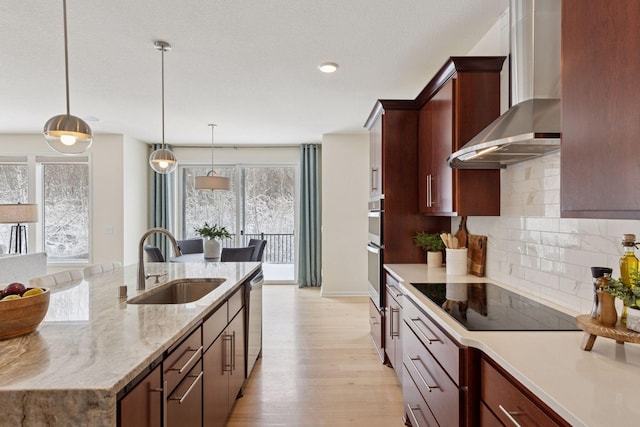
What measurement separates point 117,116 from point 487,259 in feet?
15.2

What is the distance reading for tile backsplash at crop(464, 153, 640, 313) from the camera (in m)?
1.48

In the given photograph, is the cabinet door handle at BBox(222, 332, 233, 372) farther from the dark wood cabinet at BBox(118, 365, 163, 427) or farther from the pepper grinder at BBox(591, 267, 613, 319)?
the pepper grinder at BBox(591, 267, 613, 319)

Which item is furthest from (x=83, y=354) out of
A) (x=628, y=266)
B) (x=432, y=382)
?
(x=628, y=266)

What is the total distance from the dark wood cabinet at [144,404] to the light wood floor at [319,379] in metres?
1.27

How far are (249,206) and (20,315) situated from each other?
5354 millimetres

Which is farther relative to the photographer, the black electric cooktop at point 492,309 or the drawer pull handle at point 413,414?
the drawer pull handle at point 413,414

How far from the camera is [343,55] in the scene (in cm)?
277

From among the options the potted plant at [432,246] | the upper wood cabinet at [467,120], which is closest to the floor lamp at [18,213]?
the potted plant at [432,246]

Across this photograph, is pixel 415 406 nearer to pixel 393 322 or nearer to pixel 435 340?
pixel 435 340

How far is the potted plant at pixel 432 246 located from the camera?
112 inches

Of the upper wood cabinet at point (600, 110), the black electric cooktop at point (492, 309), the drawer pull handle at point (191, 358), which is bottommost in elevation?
the drawer pull handle at point (191, 358)

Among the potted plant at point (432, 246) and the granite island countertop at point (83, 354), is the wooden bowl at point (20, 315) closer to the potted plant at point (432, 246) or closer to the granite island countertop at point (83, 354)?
the granite island countertop at point (83, 354)

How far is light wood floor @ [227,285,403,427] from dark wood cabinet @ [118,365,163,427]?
127 cm

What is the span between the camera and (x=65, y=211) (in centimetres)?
572
